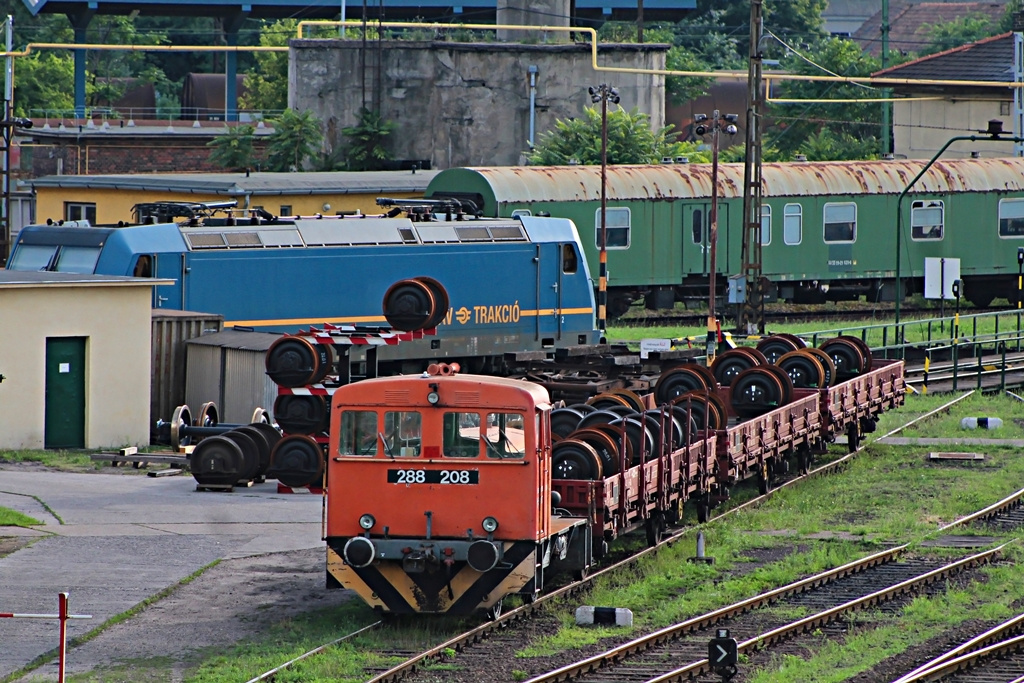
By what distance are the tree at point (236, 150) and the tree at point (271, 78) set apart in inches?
609

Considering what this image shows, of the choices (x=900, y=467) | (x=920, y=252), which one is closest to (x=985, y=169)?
(x=920, y=252)

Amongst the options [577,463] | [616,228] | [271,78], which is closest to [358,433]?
[577,463]

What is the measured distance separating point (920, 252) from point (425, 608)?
1184 inches

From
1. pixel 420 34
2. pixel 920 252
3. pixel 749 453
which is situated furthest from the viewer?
pixel 420 34

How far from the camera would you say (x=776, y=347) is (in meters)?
24.5

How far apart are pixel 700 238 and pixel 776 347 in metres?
14.7

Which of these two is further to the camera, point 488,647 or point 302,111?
point 302,111

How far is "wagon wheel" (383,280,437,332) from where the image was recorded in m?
22.2

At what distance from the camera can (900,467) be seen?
75.9 feet

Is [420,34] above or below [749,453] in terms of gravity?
above

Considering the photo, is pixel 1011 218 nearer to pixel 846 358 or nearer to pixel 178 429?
pixel 846 358

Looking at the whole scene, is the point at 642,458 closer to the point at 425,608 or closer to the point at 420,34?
the point at 425,608

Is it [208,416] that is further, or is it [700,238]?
[700,238]

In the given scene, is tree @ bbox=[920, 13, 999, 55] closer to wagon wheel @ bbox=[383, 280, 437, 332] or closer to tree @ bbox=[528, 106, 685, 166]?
tree @ bbox=[528, 106, 685, 166]
